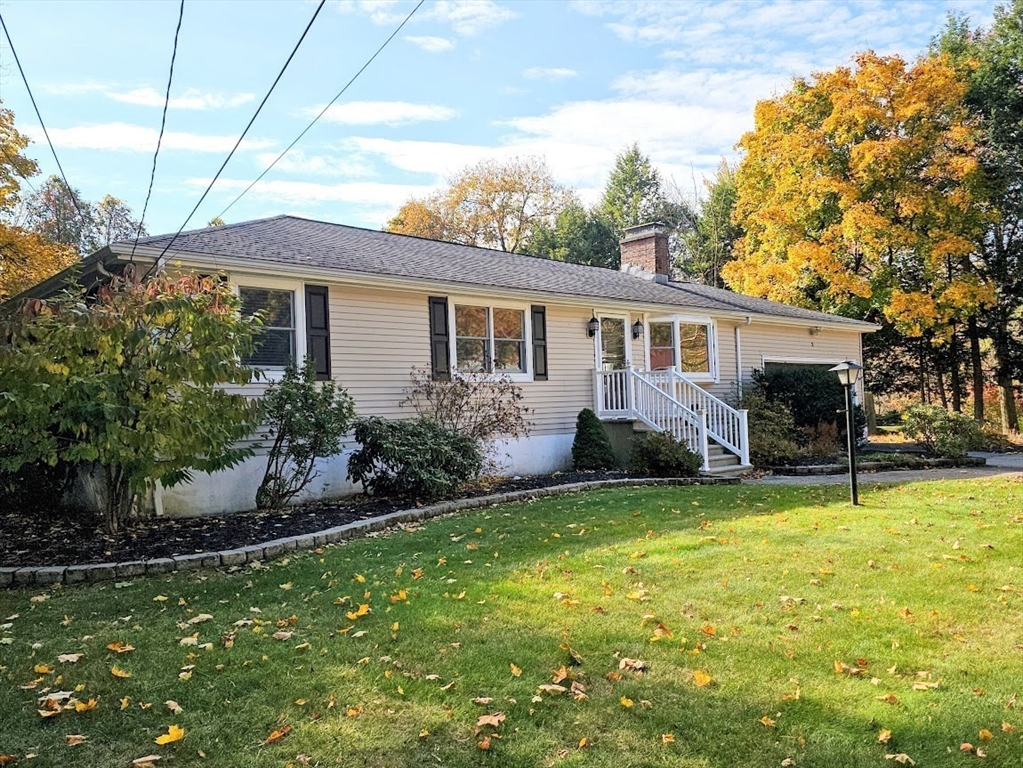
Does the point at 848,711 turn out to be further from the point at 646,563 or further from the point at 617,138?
the point at 617,138

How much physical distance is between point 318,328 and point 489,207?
Result: 26186 mm

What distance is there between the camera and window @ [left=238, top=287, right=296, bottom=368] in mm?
9055

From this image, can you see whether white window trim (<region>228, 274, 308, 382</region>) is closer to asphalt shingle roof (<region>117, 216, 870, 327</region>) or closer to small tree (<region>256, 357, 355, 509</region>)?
asphalt shingle roof (<region>117, 216, 870, 327</region>)

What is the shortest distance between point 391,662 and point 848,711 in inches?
83.4

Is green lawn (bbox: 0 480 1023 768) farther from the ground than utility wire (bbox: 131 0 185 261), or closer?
closer

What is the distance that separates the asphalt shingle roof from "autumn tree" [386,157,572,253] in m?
17.5

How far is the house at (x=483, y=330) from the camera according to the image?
9055 mm

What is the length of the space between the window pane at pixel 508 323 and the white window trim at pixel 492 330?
0.05m

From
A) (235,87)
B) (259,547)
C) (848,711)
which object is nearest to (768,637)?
(848,711)

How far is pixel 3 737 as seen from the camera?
2.86 metres

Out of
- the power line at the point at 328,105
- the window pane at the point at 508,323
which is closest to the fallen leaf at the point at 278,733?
the power line at the point at 328,105

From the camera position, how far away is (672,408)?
488 inches

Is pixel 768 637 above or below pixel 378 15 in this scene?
below

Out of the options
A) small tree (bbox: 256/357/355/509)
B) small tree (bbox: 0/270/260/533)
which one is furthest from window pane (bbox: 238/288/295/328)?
small tree (bbox: 0/270/260/533)
